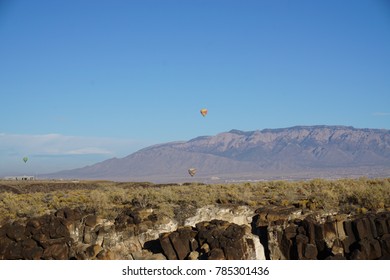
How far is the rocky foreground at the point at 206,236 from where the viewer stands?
1897 cm

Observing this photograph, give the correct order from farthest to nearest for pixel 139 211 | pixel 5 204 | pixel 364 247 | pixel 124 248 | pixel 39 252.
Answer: pixel 5 204
pixel 139 211
pixel 124 248
pixel 39 252
pixel 364 247

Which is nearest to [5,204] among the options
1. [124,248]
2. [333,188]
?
[124,248]

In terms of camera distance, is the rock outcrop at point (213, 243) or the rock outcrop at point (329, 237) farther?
the rock outcrop at point (213, 243)

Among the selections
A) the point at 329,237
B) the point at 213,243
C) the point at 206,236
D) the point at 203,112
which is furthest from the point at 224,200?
the point at 203,112

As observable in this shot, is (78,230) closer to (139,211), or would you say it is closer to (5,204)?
(139,211)

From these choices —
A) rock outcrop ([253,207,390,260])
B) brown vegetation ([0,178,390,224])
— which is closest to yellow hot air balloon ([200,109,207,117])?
brown vegetation ([0,178,390,224])

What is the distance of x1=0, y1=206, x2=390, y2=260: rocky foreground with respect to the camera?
19.0 meters

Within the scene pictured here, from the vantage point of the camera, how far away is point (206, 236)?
20078mm

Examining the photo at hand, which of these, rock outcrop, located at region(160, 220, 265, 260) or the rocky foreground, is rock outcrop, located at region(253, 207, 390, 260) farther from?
rock outcrop, located at region(160, 220, 265, 260)

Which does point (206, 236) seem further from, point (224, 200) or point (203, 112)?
point (203, 112)

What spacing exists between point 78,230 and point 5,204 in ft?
25.5

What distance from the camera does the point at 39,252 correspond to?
2070 centimetres

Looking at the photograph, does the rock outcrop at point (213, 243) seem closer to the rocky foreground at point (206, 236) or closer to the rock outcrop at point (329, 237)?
the rocky foreground at point (206, 236)

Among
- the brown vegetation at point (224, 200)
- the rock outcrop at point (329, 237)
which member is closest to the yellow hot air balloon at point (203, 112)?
the brown vegetation at point (224, 200)
